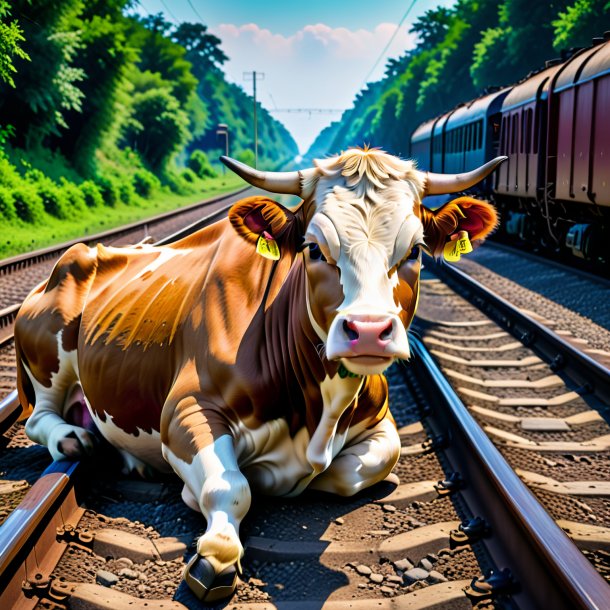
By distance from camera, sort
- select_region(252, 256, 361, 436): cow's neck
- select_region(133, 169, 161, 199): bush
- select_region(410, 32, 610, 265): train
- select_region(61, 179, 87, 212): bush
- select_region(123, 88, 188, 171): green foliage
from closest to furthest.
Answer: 1. select_region(252, 256, 361, 436): cow's neck
2. select_region(410, 32, 610, 265): train
3. select_region(61, 179, 87, 212): bush
4. select_region(133, 169, 161, 199): bush
5. select_region(123, 88, 188, 171): green foliage

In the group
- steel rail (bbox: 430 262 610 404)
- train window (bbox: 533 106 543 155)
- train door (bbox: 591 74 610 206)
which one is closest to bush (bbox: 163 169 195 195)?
train window (bbox: 533 106 543 155)

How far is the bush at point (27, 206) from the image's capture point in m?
A: 22.9

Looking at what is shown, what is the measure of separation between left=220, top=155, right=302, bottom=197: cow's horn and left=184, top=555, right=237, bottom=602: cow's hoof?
153 centimetres

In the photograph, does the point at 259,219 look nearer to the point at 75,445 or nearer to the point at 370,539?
the point at 370,539

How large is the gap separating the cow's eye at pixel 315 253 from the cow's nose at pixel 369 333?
16.4 inches

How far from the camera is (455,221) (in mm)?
3668

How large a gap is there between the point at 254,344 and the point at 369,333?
955 millimetres

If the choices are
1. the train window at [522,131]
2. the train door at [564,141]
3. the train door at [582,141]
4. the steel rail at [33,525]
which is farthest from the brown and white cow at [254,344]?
Result: the train window at [522,131]

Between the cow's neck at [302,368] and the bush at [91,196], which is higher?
the cow's neck at [302,368]

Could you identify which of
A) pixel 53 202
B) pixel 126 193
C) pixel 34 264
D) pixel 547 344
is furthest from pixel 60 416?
pixel 126 193

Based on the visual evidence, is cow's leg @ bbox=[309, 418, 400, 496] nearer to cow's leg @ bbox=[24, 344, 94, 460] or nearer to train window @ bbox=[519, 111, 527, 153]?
cow's leg @ bbox=[24, 344, 94, 460]

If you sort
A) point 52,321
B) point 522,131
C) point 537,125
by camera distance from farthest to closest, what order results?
point 522,131 → point 537,125 → point 52,321

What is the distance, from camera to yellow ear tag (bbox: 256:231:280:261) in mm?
3562

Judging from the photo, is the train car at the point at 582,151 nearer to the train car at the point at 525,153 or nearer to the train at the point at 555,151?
the train at the point at 555,151
